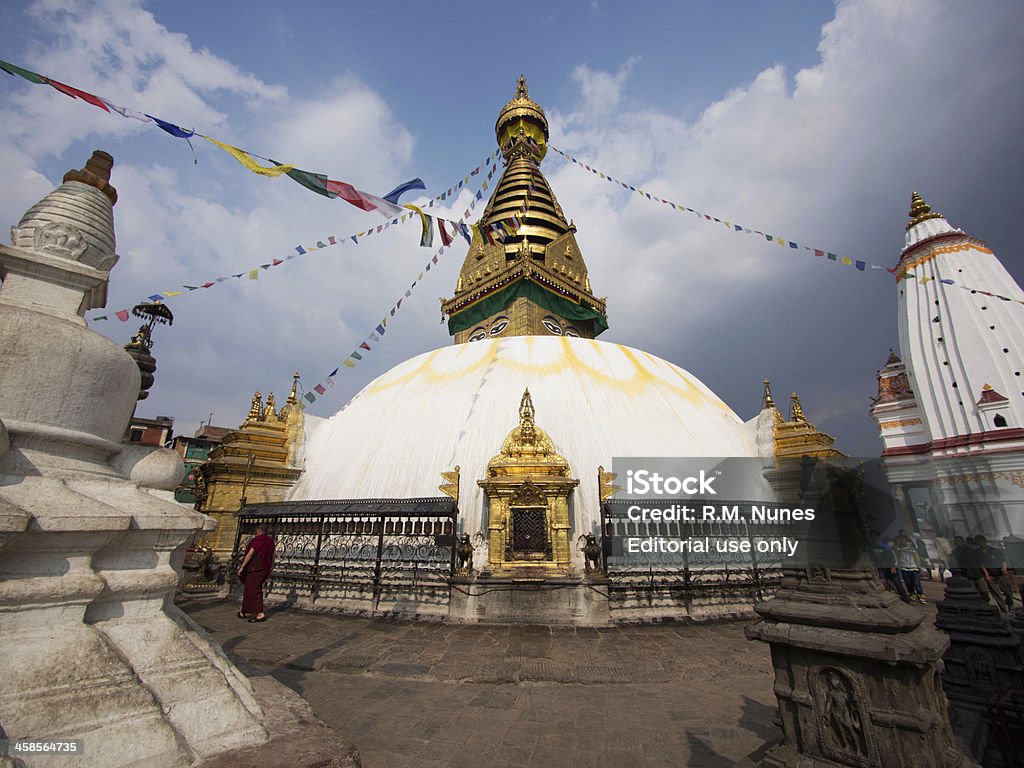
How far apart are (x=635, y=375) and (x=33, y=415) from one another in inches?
508

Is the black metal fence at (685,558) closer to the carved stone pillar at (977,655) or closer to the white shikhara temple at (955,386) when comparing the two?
the carved stone pillar at (977,655)

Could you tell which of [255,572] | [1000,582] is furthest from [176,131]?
[1000,582]

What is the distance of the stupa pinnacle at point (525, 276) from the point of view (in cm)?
1889

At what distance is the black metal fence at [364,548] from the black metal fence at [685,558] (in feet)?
10.6

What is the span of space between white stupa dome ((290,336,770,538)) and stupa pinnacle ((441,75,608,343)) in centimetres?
464

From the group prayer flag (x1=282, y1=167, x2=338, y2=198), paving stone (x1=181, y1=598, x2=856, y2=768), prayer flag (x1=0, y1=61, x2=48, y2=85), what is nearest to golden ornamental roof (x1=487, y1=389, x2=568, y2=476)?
paving stone (x1=181, y1=598, x2=856, y2=768)

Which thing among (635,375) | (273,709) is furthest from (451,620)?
(635,375)

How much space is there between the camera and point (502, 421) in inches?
436

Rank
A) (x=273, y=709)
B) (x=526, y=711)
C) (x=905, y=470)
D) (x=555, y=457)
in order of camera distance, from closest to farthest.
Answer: (x=273, y=709) → (x=526, y=711) → (x=555, y=457) → (x=905, y=470)

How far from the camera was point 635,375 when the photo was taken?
13453 mm

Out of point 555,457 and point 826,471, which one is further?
point 555,457

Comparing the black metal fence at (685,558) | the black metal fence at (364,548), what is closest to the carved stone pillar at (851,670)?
the black metal fence at (685,558)

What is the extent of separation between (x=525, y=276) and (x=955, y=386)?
2230 cm

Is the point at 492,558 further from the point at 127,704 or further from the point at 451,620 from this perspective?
the point at 127,704
